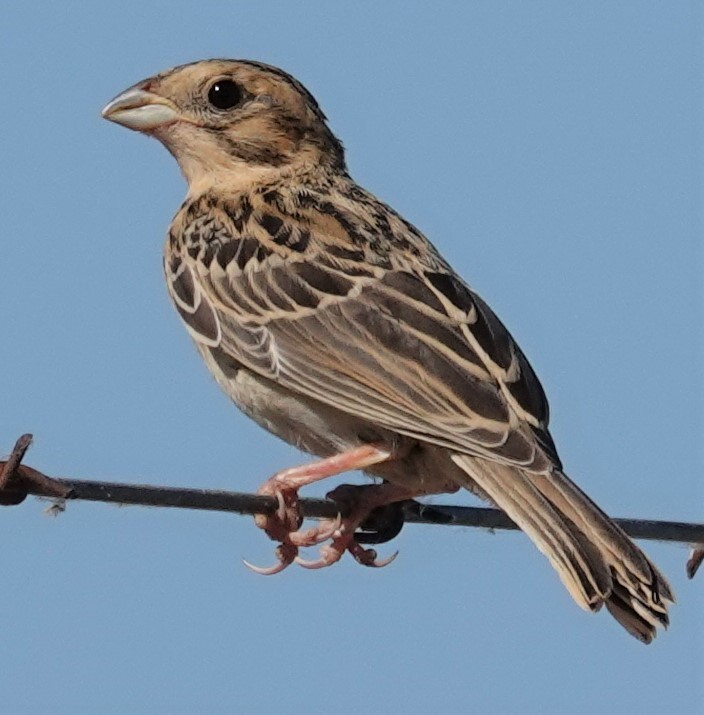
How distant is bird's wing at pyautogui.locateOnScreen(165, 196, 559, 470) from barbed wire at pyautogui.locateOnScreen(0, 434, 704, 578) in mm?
351

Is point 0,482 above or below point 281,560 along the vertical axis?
above

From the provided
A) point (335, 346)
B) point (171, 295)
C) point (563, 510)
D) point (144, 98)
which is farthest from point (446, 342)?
point (144, 98)

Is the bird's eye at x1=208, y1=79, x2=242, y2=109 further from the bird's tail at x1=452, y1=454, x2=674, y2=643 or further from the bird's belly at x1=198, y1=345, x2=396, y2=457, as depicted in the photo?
the bird's tail at x1=452, y1=454, x2=674, y2=643

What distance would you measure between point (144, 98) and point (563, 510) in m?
3.41

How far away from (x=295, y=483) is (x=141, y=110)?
2.36 meters

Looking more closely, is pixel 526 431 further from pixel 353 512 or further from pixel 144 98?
pixel 144 98

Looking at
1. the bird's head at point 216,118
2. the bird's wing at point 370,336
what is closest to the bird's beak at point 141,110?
the bird's head at point 216,118

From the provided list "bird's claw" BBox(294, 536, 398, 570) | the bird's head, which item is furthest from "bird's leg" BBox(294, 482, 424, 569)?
the bird's head

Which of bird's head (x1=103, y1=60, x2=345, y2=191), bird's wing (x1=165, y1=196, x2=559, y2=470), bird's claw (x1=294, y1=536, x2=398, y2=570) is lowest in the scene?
bird's claw (x1=294, y1=536, x2=398, y2=570)

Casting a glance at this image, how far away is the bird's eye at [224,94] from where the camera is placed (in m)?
8.55

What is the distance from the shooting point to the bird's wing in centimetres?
659

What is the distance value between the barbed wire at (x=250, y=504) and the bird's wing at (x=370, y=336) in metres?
0.35

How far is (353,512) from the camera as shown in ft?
24.0

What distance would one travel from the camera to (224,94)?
28.1 ft
